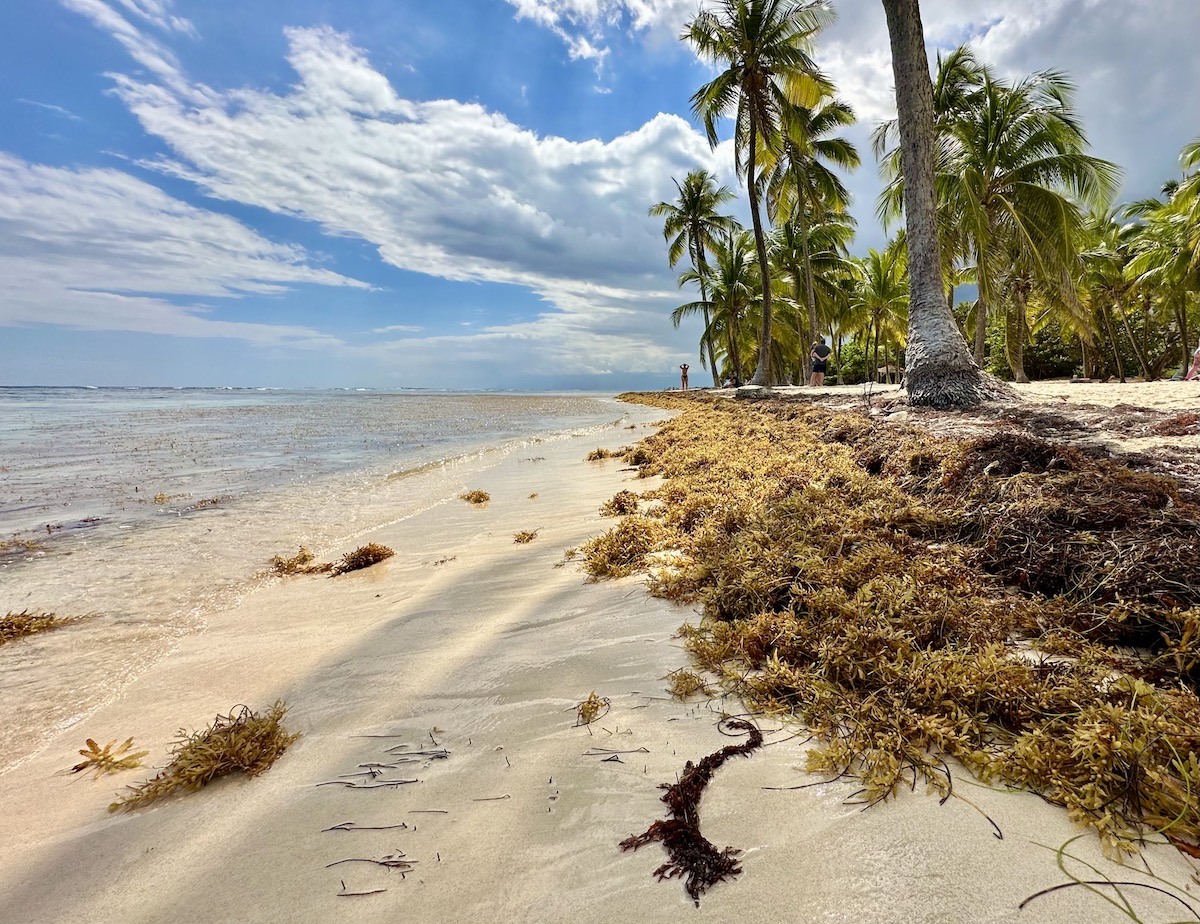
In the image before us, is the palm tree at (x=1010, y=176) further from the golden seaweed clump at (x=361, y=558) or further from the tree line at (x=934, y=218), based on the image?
the golden seaweed clump at (x=361, y=558)

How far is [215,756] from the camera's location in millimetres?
1680

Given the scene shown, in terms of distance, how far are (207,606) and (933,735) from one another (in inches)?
151

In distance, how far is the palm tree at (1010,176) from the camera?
11.0 meters

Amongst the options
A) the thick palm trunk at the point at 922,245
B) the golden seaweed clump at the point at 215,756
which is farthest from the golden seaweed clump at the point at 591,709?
the thick palm trunk at the point at 922,245

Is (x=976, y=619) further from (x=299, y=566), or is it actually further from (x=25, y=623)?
(x=25, y=623)

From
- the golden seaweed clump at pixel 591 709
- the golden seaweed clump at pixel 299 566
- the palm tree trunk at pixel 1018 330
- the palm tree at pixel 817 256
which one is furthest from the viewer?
the palm tree at pixel 817 256

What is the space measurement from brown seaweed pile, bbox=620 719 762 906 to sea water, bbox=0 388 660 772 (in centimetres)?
233

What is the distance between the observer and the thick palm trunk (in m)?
7.13

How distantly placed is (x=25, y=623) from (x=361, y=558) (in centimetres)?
172

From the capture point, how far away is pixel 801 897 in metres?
1.05

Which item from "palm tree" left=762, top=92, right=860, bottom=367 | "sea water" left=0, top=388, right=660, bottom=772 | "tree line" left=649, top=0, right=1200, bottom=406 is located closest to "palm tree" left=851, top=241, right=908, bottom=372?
"tree line" left=649, top=0, right=1200, bottom=406

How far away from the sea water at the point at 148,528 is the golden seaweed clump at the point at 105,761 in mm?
330

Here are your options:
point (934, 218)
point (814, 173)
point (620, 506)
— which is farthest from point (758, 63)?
point (620, 506)

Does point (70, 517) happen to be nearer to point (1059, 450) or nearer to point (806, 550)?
point (806, 550)
